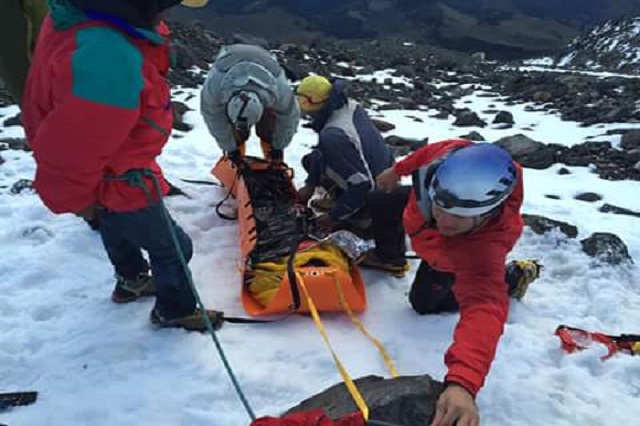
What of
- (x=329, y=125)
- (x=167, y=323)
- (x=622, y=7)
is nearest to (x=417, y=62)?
(x=329, y=125)

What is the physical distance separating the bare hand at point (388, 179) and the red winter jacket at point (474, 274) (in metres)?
Result: 0.28

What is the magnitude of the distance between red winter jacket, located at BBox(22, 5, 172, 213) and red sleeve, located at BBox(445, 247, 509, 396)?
1.33 meters

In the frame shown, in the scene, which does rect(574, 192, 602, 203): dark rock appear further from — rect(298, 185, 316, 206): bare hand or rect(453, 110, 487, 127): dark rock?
rect(453, 110, 487, 127): dark rock

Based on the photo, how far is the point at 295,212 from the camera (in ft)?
13.0

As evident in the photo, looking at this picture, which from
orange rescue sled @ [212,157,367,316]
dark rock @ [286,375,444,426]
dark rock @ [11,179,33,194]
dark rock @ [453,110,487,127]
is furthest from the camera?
dark rock @ [453,110,487,127]

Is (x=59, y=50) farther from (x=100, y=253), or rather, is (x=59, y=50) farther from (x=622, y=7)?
(x=622, y=7)

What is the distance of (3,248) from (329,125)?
204 centimetres

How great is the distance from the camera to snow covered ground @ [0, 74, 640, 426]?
8.45ft

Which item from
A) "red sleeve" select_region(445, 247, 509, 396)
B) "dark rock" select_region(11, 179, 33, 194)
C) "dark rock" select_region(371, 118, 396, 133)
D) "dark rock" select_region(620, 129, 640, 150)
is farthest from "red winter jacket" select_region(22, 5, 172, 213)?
"dark rock" select_region(620, 129, 640, 150)

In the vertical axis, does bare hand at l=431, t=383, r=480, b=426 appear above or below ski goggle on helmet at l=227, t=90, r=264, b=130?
above

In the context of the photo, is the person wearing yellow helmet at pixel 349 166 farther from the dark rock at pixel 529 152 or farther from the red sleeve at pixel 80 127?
the dark rock at pixel 529 152

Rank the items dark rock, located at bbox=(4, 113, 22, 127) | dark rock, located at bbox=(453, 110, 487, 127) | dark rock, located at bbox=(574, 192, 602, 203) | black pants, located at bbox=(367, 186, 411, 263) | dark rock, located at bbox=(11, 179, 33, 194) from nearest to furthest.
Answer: black pants, located at bbox=(367, 186, 411, 263) → dark rock, located at bbox=(11, 179, 33, 194) → dark rock, located at bbox=(574, 192, 602, 203) → dark rock, located at bbox=(4, 113, 22, 127) → dark rock, located at bbox=(453, 110, 487, 127)

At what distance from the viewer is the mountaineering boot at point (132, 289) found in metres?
3.24

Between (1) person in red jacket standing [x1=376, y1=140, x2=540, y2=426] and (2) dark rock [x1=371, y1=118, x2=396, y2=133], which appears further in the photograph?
(2) dark rock [x1=371, y1=118, x2=396, y2=133]
